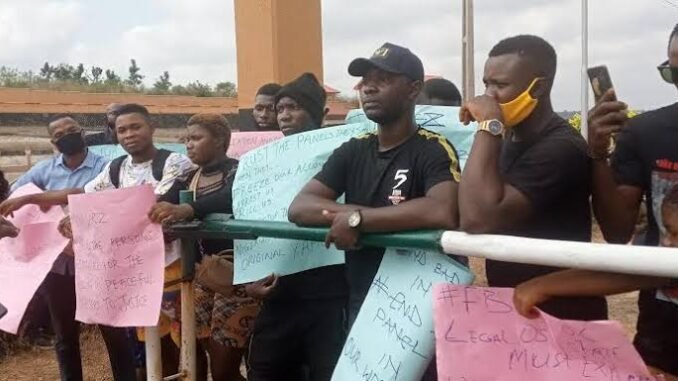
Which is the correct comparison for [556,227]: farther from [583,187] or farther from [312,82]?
[312,82]

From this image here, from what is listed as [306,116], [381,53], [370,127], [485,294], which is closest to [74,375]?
[306,116]

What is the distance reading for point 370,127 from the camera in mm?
2887

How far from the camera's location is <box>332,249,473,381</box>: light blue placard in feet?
6.60

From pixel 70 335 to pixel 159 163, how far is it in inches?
50.0

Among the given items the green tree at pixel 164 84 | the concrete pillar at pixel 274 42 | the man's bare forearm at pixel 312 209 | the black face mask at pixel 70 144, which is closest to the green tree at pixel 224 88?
the green tree at pixel 164 84

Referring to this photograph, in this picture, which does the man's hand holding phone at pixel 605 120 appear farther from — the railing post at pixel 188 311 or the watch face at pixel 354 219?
the railing post at pixel 188 311

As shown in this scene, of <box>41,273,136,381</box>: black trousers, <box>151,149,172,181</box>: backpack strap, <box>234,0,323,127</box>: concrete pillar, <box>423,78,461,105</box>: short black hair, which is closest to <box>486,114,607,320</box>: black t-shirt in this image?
<box>151,149,172,181</box>: backpack strap

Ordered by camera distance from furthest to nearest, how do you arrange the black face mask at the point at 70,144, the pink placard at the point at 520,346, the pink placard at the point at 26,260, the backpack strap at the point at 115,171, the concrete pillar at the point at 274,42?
the concrete pillar at the point at 274,42, the black face mask at the point at 70,144, the backpack strap at the point at 115,171, the pink placard at the point at 26,260, the pink placard at the point at 520,346

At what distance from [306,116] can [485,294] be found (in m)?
1.77

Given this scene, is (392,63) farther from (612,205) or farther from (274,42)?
(274,42)

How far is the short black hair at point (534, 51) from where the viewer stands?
84.5 inches

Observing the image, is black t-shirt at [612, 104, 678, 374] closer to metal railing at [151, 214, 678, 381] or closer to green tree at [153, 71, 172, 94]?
metal railing at [151, 214, 678, 381]

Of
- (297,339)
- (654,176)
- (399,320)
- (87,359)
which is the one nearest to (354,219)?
(399,320)

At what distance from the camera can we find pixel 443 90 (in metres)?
4.40
